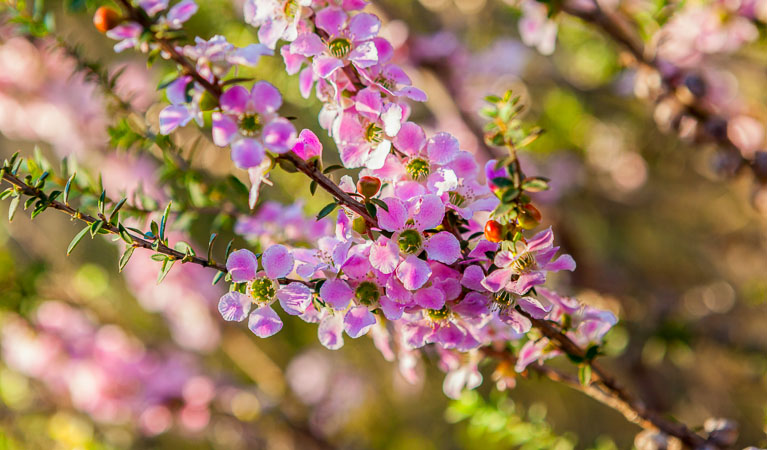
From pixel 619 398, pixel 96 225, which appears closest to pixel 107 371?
pixel 96 225

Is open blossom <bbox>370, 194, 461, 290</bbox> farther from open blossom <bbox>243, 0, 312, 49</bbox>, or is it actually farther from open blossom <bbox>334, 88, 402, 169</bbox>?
open blossom <bbox>243, 0, 312, 49</bbox>

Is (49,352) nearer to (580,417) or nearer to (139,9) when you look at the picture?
(139,9)

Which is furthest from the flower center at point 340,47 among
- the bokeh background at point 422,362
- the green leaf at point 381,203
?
the bokeh background at point 422,362

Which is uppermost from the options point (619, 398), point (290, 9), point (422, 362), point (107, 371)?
point (290, 9)

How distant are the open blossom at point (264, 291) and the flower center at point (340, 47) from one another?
0.47 feet

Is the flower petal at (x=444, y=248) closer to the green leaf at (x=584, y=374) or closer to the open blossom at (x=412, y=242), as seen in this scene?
the open blossom at (x=412, y=242)

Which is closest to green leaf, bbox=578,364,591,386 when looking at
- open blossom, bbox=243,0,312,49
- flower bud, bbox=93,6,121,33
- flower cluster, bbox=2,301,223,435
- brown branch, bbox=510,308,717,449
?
brown branch, bbox=510,308,717,449

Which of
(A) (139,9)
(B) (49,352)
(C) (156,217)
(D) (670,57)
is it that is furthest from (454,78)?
(B) (49,352)

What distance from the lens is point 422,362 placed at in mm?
1048

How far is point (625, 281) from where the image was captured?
1.18m

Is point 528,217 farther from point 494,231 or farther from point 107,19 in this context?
point 107,19

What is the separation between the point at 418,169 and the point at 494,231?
0.07 metres

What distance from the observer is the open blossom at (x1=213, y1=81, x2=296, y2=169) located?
1.28ft

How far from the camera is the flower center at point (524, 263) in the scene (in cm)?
40
